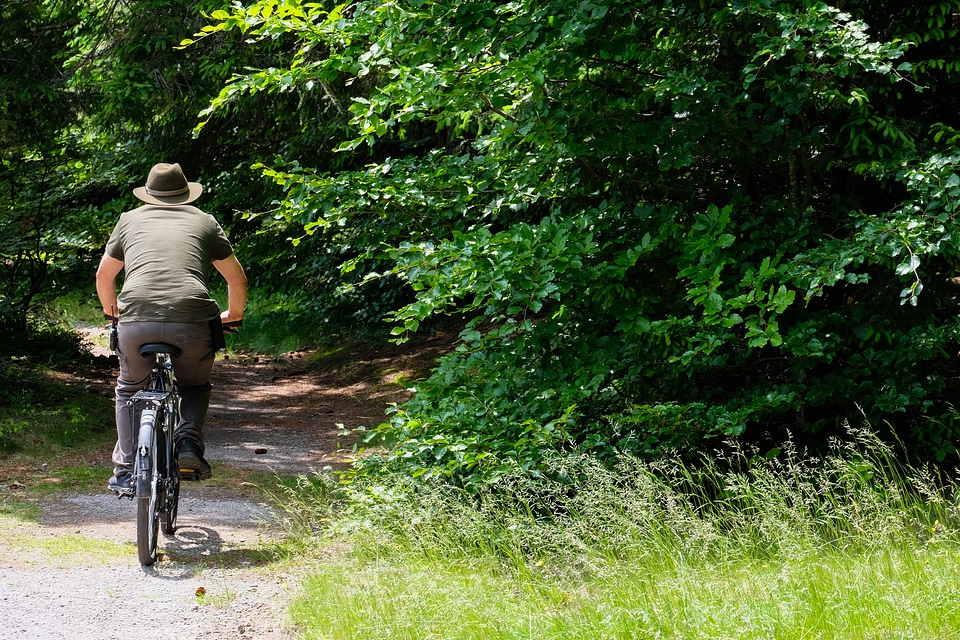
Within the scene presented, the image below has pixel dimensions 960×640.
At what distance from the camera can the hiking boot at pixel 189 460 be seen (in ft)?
18.8

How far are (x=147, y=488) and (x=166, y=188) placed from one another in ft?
6.05

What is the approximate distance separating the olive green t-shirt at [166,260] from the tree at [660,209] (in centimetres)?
63

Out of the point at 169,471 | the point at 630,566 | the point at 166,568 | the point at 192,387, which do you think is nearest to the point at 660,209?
the point at 630,566

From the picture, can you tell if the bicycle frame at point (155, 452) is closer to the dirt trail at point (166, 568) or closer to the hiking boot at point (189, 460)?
the hiking boot at point (189, 460)

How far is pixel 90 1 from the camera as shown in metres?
10.4

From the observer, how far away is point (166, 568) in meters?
Result: 5.31

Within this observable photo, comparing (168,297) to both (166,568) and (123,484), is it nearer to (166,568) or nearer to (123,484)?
(123,484)

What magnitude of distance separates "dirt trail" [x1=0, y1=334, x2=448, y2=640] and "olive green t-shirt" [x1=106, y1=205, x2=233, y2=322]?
4.10ft

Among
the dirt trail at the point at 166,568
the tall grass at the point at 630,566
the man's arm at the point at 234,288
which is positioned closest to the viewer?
the tall grass at the point at 630,566

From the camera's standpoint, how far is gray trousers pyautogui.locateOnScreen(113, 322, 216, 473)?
17.7 feet

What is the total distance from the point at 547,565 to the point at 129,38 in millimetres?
8095

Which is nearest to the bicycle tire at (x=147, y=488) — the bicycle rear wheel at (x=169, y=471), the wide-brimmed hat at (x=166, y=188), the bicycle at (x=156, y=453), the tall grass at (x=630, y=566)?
the bicycle at (x=156, y=453)

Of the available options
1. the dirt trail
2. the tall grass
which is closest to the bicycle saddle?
the dirt trail

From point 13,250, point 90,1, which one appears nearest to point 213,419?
point 13,250
